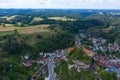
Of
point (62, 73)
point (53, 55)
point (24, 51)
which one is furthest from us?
point (53, 55)

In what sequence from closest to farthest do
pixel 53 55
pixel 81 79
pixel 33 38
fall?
pixel 81 79 → pixel 53 55 → pixel 33 38

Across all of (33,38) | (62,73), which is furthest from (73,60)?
(33,38)

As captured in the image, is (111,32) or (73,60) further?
(111,32)

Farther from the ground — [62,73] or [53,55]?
[62,73]

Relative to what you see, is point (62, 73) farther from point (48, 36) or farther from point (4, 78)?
point (48, 36)

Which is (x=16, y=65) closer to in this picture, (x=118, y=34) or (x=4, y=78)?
(x=4, y=78)

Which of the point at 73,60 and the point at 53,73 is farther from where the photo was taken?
the point at 73,60

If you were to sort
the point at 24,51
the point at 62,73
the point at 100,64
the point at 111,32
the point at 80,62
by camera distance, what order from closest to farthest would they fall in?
the point at 62,73 → the point at 80,62 → the point at 100,64 → the point at 24,51 → the point at 111,32

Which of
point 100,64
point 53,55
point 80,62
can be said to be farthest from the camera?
point 53,55

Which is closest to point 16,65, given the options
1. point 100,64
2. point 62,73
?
point 62,73
